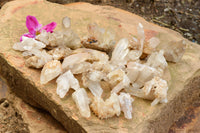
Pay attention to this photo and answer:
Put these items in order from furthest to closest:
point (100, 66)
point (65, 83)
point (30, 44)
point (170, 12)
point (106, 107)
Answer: point (170, 12), point (30, 44), point (100, 66), point (65, 83), point (106, 107)

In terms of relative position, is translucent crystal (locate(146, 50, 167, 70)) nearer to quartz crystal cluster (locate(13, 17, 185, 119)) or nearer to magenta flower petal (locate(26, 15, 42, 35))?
quartz crystal cluster (locate(13, 17, 185, 119))

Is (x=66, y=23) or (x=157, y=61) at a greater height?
(x=66, y=23)

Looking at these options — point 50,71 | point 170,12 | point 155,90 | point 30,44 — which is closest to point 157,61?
point 155,90

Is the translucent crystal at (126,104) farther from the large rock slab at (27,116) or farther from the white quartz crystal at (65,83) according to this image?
the large rock slab at (27,116)

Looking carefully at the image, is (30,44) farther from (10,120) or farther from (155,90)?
(155,90)

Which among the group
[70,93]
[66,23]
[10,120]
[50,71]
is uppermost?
[66,23]

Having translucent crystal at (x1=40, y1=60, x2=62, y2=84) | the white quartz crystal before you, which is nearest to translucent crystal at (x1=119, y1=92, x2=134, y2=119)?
the white quartz crystal
